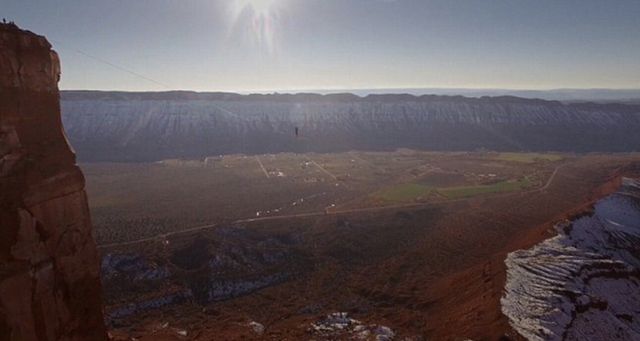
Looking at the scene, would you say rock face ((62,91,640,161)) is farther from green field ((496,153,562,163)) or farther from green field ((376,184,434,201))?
green field ((376,184,434,201))

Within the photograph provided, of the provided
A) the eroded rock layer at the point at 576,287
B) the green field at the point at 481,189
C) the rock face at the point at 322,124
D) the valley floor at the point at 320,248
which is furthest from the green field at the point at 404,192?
the rock face at the point at 322,124

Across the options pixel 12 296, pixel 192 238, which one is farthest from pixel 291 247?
pixel 12 296

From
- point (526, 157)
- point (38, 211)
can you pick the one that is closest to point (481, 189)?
point (526, 157)

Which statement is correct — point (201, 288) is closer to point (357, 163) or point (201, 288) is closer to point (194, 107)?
point (357, 163)

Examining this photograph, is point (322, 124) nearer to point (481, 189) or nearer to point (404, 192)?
point (404, 192)

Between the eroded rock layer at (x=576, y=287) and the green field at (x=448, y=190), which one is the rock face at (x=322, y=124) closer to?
the green field at (x=448, y=190)

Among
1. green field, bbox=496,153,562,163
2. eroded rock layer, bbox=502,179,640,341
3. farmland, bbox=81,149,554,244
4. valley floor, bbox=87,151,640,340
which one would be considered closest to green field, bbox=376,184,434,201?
farmland, bbox=81,149,554,244
